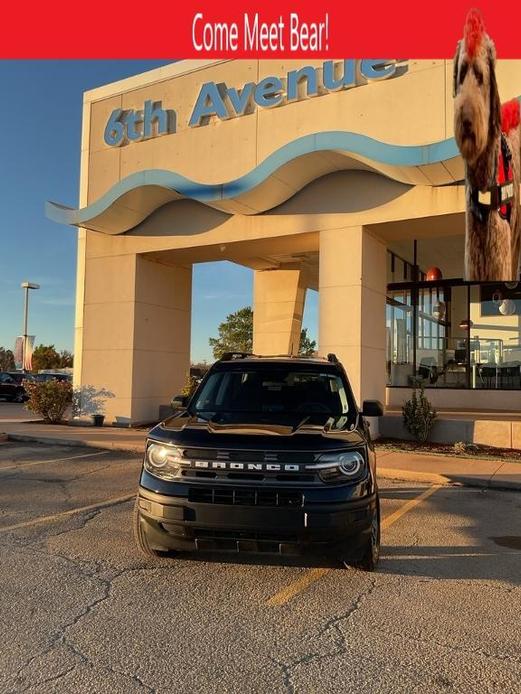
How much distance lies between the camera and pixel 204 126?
13922mm

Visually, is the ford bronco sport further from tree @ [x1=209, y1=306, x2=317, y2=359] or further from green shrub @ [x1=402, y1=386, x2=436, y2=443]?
tree @ [x1=209, y1=306, x2=317, y2=359]

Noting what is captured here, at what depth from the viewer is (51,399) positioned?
52.6ft

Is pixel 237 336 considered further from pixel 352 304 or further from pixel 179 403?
pixel 179 403

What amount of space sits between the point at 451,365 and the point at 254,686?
1553 centimetres

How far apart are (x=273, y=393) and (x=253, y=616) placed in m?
2.28

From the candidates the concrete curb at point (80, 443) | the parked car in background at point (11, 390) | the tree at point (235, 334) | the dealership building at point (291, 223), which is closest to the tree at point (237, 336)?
the tree at point (235, 334)

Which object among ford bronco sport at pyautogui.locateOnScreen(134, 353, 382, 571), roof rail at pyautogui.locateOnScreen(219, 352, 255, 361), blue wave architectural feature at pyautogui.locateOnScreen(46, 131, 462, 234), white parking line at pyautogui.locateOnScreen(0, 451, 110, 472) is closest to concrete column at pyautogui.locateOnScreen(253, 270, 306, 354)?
blue wave architectural feature at pyautogui.locateOnScreen(46, 131, 462, 234)

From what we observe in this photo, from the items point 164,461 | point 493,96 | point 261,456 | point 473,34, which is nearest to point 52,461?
point 164,461

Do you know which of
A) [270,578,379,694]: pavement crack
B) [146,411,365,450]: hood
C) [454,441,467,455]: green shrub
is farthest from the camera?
[454,441,467,455]: green shrub

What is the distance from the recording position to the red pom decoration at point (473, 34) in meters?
10.5

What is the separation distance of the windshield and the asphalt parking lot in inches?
54.0

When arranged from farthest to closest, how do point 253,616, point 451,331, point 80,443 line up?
point 451,331 < point 80,443 < point 253,616

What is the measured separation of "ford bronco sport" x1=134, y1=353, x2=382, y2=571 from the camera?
161 inches

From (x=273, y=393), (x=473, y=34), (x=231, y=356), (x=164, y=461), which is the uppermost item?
(x=473, y=34)
